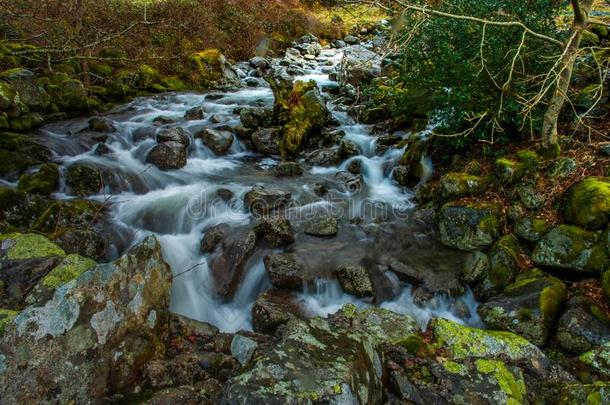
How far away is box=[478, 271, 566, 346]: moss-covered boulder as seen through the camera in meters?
4.57

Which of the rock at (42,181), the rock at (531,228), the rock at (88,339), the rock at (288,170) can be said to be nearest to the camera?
the rock at (88,339)

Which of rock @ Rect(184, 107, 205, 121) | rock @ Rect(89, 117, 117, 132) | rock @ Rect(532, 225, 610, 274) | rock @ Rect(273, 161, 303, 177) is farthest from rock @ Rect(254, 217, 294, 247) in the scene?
rock @ Rect(184, 107, 205, 121)

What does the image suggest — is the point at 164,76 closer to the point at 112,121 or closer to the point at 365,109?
the point at 112,121

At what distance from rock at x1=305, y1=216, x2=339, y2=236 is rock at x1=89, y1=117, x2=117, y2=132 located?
6872mm

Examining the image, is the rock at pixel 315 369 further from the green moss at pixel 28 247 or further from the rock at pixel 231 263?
the green moss at pixel 28 247

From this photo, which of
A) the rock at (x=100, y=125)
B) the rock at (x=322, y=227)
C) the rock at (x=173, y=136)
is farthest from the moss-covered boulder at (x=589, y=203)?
the rock at (x=100, y=125)

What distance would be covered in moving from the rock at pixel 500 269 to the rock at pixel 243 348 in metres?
3.69

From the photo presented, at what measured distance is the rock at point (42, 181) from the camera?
7328mm

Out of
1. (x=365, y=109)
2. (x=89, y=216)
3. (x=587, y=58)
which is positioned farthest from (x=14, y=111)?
(x=587, y=58)

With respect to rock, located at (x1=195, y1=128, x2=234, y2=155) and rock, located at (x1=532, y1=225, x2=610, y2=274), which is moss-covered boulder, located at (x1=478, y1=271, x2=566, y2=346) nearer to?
rock, located at (x1=532, y1=225, x2=610, y2=274)

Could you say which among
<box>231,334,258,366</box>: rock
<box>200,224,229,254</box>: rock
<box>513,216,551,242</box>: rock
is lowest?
<box>200,224,229,254</box>: rock

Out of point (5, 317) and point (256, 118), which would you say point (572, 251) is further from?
point (256, 118)

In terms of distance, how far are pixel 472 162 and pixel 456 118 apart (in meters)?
0.97

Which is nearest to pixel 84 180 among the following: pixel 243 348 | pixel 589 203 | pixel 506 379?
pixel 243 348
